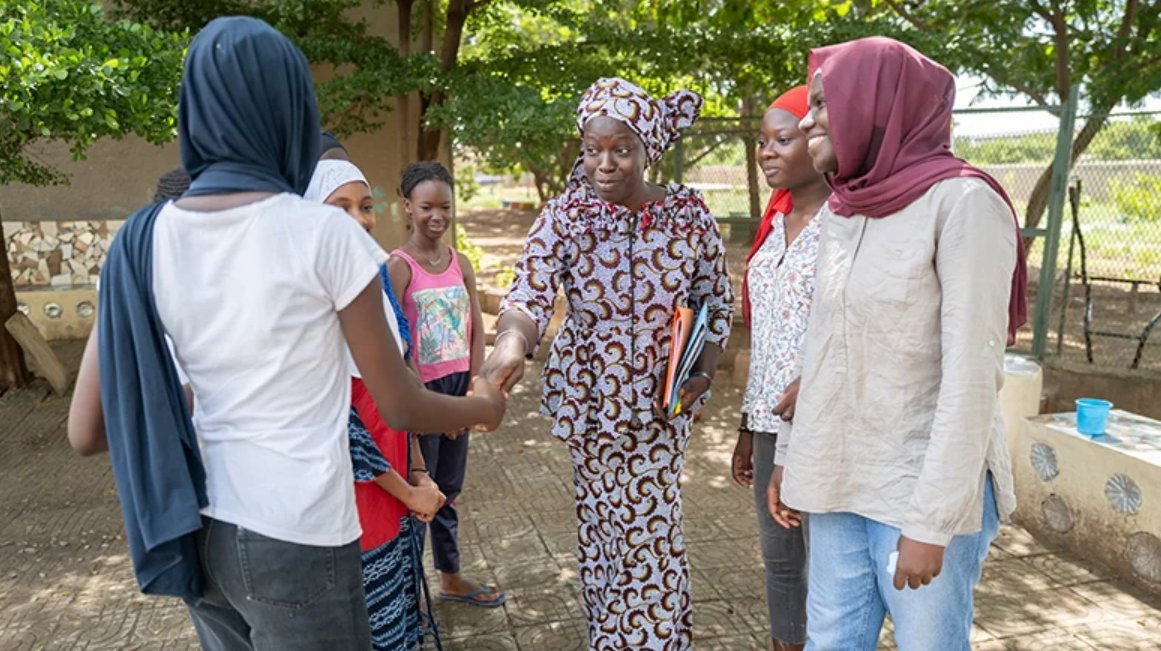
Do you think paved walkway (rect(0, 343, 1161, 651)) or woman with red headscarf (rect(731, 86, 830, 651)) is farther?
paved walkway (rect(0, 343, 1161, 651))

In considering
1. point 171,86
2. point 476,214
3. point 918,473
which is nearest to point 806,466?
point 918,473

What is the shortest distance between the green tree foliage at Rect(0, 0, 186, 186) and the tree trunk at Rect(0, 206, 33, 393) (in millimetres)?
1754

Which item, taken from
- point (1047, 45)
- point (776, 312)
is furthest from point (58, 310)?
point (1047, 45)

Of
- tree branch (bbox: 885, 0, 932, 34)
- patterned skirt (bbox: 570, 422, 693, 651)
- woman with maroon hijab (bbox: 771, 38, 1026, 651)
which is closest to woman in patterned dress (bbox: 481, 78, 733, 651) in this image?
patterned skirt (bbox: 570, 422, 693, 651)

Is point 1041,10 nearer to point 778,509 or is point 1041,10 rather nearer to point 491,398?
point 778,509

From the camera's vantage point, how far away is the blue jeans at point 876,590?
1756 mm

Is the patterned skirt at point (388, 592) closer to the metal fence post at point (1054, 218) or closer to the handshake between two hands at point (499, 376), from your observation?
the handshake between two hands at point (499, 376)

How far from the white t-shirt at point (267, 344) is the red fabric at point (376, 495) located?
2.18ft

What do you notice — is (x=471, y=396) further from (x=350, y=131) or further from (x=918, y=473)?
(x=350, y=131)

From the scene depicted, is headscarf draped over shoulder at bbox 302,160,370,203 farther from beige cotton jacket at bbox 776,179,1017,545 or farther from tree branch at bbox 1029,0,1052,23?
tree branch at bbox 1029,0,1052,23

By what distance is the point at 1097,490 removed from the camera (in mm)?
3850

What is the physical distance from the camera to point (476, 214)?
27.8 m

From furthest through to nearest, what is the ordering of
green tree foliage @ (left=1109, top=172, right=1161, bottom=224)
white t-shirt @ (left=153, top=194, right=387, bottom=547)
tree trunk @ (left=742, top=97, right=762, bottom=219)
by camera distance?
tree trunk @ (left=742, top=97, right=762, bottom=219) < green tree foliage @ (left=1109, top=172, right=1161, bottom=224) < white t-shirt @ (left=153, top=194, right=387, bottom=547)

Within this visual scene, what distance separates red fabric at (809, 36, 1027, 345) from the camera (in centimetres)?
165
